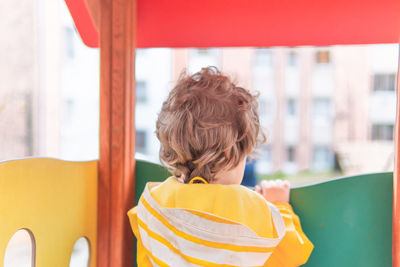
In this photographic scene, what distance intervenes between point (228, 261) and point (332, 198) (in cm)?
35

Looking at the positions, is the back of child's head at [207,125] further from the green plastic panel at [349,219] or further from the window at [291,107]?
the window at [291,107]

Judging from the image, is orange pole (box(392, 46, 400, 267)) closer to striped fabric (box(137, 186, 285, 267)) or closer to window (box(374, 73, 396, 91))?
striped fabric (box(137, 186, 285, 267))

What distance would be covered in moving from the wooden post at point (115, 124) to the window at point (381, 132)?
50.2 ft

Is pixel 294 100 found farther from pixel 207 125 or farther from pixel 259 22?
pixel 207 125

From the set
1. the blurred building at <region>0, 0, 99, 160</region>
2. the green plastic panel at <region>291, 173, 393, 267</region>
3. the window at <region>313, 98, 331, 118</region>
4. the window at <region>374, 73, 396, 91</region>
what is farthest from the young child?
the window at <region>374, 73, 396, 91</region>

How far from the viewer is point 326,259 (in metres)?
0.88

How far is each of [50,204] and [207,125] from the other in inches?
13.7

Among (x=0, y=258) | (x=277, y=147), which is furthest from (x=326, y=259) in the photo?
(x=277, y=147)

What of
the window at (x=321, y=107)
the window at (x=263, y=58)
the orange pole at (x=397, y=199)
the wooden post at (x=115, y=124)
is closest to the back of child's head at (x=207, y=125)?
the wooden post at (x=115, y=124)

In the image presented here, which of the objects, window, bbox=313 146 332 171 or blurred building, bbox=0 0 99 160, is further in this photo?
window, bbox=313 146 332 171

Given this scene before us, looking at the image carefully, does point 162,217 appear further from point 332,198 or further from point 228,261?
point 332,198

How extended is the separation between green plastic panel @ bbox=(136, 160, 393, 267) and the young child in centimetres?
15

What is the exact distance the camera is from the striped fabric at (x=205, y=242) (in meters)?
0.65

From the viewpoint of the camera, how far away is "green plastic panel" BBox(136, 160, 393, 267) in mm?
858
